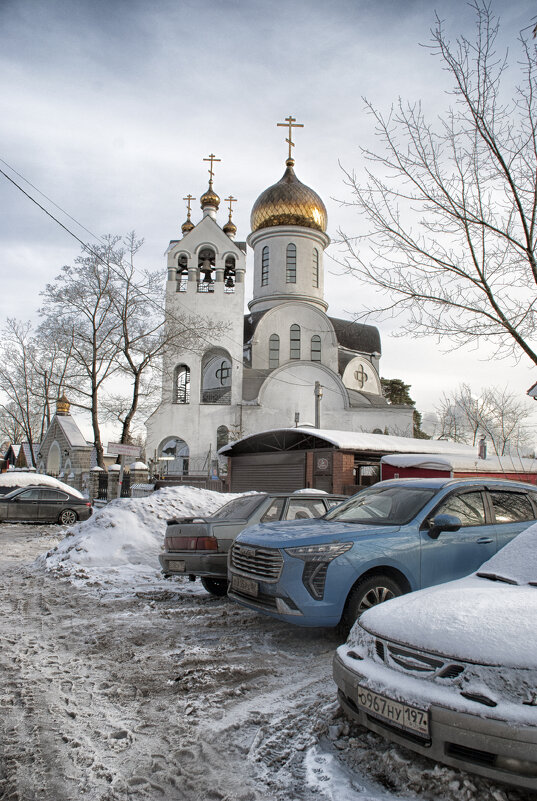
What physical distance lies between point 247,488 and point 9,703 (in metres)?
19.2

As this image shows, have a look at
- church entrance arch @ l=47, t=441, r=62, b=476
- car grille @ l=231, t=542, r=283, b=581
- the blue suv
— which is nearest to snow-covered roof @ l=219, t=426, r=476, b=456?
the blue suv

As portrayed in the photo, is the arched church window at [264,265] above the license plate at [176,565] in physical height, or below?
above

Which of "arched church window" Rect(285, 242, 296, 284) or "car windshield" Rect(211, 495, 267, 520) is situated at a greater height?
"arched church window" Rect(285, 242, 296, 284)

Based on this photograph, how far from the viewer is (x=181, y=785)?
119 inches

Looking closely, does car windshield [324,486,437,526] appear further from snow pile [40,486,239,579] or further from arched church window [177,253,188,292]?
arched church window [177,253,188,292]

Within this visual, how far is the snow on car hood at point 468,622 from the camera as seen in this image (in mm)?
2803

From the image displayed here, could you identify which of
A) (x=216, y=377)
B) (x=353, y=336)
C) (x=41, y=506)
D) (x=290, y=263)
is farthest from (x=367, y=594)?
(x=353, y=336)

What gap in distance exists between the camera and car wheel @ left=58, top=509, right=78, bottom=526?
20094mm

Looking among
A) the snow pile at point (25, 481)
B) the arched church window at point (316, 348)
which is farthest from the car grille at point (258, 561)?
the arched church window at point (316, 348)

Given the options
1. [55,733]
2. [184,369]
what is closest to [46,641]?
[55,733]

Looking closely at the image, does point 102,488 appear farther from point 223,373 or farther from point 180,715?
point 180,715

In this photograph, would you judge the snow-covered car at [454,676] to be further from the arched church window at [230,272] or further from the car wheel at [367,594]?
the arched church window at [230,272]

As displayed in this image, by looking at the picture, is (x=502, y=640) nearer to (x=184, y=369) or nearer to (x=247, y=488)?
(x=247, y=488)

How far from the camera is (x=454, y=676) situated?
2871mm
